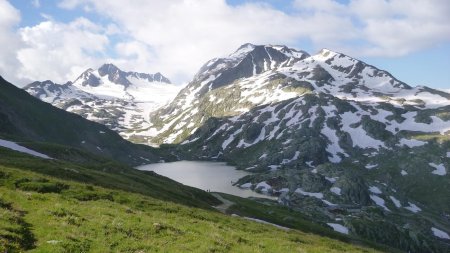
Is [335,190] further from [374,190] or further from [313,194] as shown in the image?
→ [374,190]

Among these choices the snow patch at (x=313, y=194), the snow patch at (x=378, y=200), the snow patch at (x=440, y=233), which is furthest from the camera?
the snow patch at (x=378, y=200)

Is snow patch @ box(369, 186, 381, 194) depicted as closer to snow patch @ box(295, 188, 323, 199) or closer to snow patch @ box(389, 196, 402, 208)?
snow patch @ box(389, 196, 402, 208)

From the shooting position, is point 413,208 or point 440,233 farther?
point 413,208

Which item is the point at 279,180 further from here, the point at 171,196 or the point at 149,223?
the point at 149,223

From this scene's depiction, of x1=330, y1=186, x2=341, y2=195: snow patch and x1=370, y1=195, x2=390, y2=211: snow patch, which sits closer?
x1=330, y1=186, x2=341, y2=195: snow patch

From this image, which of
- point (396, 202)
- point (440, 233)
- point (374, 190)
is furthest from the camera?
point (374, 190)

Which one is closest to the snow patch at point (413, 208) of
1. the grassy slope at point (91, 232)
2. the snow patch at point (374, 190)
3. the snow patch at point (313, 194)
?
the snow patch at point (374, 190)

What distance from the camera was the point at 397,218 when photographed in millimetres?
134750

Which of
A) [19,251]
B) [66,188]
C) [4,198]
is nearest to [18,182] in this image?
[66,188]

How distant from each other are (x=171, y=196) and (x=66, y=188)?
30622 millimetres

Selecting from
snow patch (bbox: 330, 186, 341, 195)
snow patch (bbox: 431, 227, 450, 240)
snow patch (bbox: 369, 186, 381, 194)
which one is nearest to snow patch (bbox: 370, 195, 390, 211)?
snow patch (bbox: 369, 186, 381, 194)

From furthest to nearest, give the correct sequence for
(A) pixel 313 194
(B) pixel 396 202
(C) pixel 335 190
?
(B) pixel 396 202 < (C) pixel 335 190 < (A) pixel 313 194

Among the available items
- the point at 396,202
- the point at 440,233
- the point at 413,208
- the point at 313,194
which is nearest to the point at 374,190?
the point at 396,202

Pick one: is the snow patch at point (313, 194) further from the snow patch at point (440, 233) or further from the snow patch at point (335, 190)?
the snow patch at point (440, 233)
